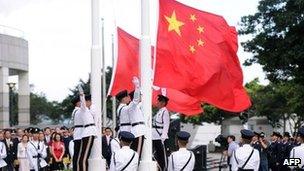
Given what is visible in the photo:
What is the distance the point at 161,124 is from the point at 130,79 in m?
1.67

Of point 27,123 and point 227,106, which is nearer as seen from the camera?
point 227,106

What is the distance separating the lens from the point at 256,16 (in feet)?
95.6

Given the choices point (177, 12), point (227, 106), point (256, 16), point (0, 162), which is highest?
point (256, 16)

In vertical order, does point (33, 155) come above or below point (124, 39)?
below

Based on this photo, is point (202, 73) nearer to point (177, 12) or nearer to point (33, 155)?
point (177, 12)

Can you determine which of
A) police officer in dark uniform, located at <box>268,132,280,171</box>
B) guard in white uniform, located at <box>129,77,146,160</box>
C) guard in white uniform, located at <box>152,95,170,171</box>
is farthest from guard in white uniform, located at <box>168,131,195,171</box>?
police officer in dark uniform, located at <box>268,132,280,171</box>

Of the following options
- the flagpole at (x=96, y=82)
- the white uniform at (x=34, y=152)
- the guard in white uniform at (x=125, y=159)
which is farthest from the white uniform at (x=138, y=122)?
the white uniform at (x=34, y=152)

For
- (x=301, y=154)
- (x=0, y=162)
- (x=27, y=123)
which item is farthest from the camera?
(x=27, y=123)

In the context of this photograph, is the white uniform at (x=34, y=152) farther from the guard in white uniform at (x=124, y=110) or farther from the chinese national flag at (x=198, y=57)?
the chinese national flag at (x=198, y=57)

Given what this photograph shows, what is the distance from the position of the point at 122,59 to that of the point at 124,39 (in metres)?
0.77

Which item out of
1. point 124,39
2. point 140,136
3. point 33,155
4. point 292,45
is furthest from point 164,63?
point 292,45

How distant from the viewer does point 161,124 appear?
1402cm

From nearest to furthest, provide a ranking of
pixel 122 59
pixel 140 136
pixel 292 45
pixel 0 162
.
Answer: pixel 140 136 → pixel 122 59 → pixel 0 162 → pixel 292 45

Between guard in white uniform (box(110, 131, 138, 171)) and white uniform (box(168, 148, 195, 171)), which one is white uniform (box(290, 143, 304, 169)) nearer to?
white uniform (box(168, 148, 195, 171))
